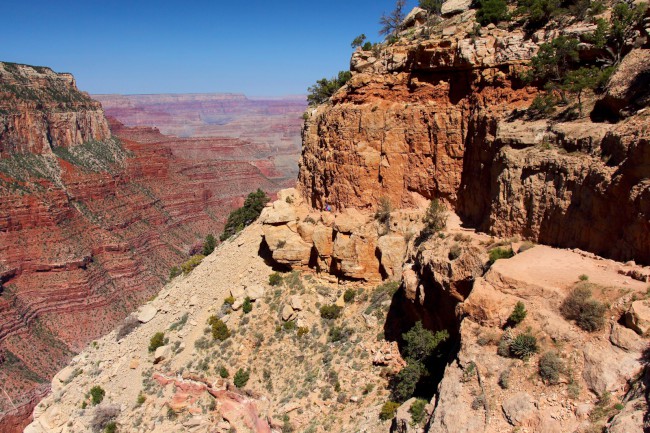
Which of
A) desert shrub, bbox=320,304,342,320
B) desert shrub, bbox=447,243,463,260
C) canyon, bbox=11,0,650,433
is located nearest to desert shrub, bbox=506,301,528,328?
canyon, bbox=11,0,650,433

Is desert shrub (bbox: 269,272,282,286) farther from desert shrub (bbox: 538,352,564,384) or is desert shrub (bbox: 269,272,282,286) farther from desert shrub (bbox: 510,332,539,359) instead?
desert shrub (bbox: 538,352,564,384)

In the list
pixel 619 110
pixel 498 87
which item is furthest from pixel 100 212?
pixel 619 110

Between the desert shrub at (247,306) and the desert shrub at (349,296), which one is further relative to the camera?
the desert shrub at (247,306)

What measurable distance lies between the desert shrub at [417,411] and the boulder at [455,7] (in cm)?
2482

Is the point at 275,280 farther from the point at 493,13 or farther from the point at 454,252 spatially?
the point at 493,13

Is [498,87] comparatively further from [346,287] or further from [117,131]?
[117,131]

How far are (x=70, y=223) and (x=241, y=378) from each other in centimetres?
6402

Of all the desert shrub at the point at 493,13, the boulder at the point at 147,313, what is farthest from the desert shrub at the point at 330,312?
the desert shrub at the point at 493,13

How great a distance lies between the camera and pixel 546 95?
19.9m

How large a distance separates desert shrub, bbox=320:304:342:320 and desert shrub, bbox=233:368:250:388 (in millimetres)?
A: 4850

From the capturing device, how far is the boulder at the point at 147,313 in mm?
31391

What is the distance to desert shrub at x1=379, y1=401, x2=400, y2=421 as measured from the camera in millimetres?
16953

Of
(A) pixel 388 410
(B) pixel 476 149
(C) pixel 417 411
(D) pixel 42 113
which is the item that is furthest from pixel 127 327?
(D) pixel 42 113

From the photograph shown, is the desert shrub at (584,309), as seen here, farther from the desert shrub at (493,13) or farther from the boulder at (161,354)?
→ the boulder at (161,354)
